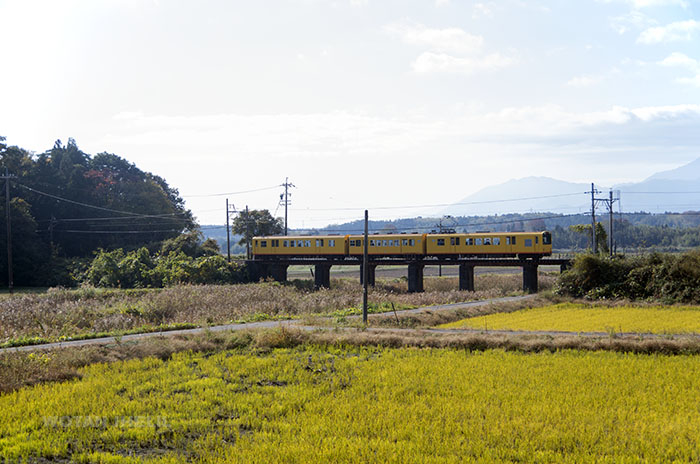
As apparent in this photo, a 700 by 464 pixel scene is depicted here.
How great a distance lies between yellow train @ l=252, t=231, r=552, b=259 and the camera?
4700 cm

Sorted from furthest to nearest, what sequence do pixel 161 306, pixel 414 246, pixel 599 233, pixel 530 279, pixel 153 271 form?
pixel 599 233 → pixel 153 271 → pixel 414 246 → pixel 530 279 → pixel 161 306

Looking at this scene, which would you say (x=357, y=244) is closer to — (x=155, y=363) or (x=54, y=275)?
(x=54, y=275)

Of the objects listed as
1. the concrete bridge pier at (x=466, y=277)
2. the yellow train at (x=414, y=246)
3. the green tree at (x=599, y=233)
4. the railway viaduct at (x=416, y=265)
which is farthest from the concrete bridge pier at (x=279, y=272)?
the green tree at (x=599, y=233)

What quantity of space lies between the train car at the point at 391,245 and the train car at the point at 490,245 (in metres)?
0.91

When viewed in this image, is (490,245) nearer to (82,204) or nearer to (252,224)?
(252,224)

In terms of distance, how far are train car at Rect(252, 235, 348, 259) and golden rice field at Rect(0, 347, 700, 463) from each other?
122 ft

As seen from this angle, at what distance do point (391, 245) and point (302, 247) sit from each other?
9262 millimetres

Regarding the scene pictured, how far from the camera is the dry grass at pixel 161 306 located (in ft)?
95.1

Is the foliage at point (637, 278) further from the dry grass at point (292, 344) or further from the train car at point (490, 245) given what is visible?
the dry grass at point (292, 344)

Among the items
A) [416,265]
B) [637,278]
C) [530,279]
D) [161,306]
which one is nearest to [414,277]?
[416,265]

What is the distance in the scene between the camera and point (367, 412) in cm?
1290

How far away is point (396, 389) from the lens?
581 inches

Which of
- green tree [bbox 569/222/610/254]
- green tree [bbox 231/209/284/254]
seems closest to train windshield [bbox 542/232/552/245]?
green tree [bbox 569/222/610/254]

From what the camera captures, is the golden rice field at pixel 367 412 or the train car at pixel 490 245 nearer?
the golden rice field at pixel 367 412
